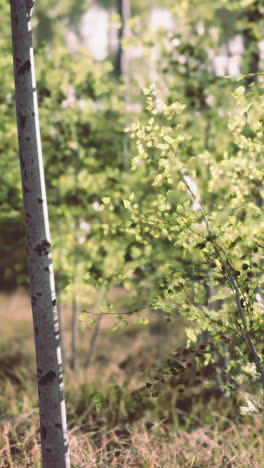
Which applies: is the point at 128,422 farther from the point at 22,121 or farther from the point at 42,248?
the point at 22,121

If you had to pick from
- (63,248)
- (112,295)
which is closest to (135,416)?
(63,248)

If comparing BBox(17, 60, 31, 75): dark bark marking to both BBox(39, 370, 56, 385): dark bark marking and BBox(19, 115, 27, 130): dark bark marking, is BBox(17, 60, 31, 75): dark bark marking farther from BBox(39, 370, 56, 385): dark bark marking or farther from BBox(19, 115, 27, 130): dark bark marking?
BBox(39, 370, 56, 385): dark bark marking

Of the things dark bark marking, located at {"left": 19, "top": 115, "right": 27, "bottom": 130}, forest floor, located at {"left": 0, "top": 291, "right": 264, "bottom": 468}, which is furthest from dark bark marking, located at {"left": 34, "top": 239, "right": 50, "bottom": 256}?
forest floor, located at {"left": 0, "top": 291, "right": 264, "bottom": 468}

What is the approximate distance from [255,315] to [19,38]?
2502 mm

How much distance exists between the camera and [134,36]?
20.3 ft

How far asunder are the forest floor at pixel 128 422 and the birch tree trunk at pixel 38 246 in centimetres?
32

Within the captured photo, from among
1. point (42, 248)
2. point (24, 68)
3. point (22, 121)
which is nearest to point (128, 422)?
point (42, 248)

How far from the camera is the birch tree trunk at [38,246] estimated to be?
10.6 ft

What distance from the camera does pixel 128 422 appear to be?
582 cm

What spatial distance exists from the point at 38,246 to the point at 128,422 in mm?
3415

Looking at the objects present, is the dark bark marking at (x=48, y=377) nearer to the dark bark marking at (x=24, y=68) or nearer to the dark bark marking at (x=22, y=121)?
the dark bark marking at (x=22, y=121)

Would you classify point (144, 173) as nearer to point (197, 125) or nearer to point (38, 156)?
point (197, 125)

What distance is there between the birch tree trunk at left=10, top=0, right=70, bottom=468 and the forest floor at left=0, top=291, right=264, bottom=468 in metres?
0.32

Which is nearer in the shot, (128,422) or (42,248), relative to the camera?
(42,248)
